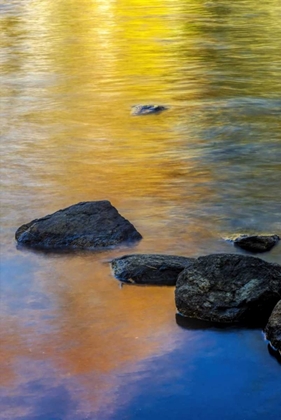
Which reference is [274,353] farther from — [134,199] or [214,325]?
[134,199]

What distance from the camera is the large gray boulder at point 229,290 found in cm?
664

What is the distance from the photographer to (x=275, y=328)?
Answer: 6273mm

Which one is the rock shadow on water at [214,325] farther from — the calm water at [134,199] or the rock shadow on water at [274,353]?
the rock shadow on water at [274,353]

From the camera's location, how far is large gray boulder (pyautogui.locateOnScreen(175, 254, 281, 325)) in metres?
6.64

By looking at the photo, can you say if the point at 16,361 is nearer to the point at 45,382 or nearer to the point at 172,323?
the point at 45,382

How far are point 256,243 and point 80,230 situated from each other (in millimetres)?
1494

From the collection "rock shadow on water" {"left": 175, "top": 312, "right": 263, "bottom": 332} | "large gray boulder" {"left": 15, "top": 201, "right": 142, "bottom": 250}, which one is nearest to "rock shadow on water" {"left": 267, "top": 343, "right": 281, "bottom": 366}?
"rock shadow on water" {"left": 175, "top": 312, "right": 263, "bottom": 332}

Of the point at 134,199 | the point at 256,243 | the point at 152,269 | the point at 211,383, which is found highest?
the point at 211,383

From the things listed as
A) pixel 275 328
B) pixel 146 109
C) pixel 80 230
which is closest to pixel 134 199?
pixel 80 230

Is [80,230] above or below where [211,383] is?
below

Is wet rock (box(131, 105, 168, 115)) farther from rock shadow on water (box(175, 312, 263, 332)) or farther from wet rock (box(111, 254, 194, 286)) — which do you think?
rock shadow on water (box(175, 312, 263, 332))

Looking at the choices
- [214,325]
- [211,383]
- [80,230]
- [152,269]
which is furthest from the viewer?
[80,230]

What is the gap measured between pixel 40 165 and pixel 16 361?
210 inches

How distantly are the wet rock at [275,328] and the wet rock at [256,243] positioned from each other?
1748 millimetres
